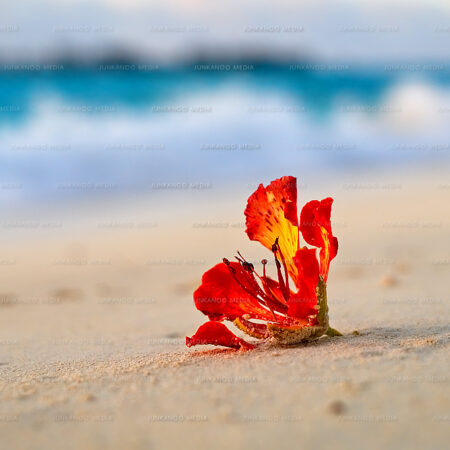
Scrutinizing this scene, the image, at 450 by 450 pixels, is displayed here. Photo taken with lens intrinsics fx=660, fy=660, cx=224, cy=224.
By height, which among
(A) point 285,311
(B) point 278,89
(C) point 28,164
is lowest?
(A) point 285,311

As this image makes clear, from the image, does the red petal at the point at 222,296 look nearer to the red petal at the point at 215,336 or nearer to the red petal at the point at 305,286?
the red petal at the point at 215,336

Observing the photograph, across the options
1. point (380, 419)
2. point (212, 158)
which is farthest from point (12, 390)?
point (212, 158)

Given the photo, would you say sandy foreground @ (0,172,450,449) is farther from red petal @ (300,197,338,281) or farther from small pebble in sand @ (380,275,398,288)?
red petal @ (300,197,338,281)

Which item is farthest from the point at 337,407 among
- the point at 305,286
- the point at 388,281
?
the point at 388,281

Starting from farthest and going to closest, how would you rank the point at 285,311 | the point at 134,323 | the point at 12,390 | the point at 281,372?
1. the point at 134,323
2. the point at 285,311
3. the point at 12,390
4. the point at 281,372

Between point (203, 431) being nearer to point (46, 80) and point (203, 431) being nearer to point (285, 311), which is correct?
point (285, 311)

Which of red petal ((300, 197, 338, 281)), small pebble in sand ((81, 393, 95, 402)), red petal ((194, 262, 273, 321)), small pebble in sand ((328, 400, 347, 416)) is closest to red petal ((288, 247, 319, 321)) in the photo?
red petal ((300, 197, 338, 281))

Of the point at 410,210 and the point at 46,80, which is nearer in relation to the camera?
the point at 410,210

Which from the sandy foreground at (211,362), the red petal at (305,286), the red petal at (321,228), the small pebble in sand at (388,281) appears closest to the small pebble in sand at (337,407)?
the sandy foreground at (211,362)
